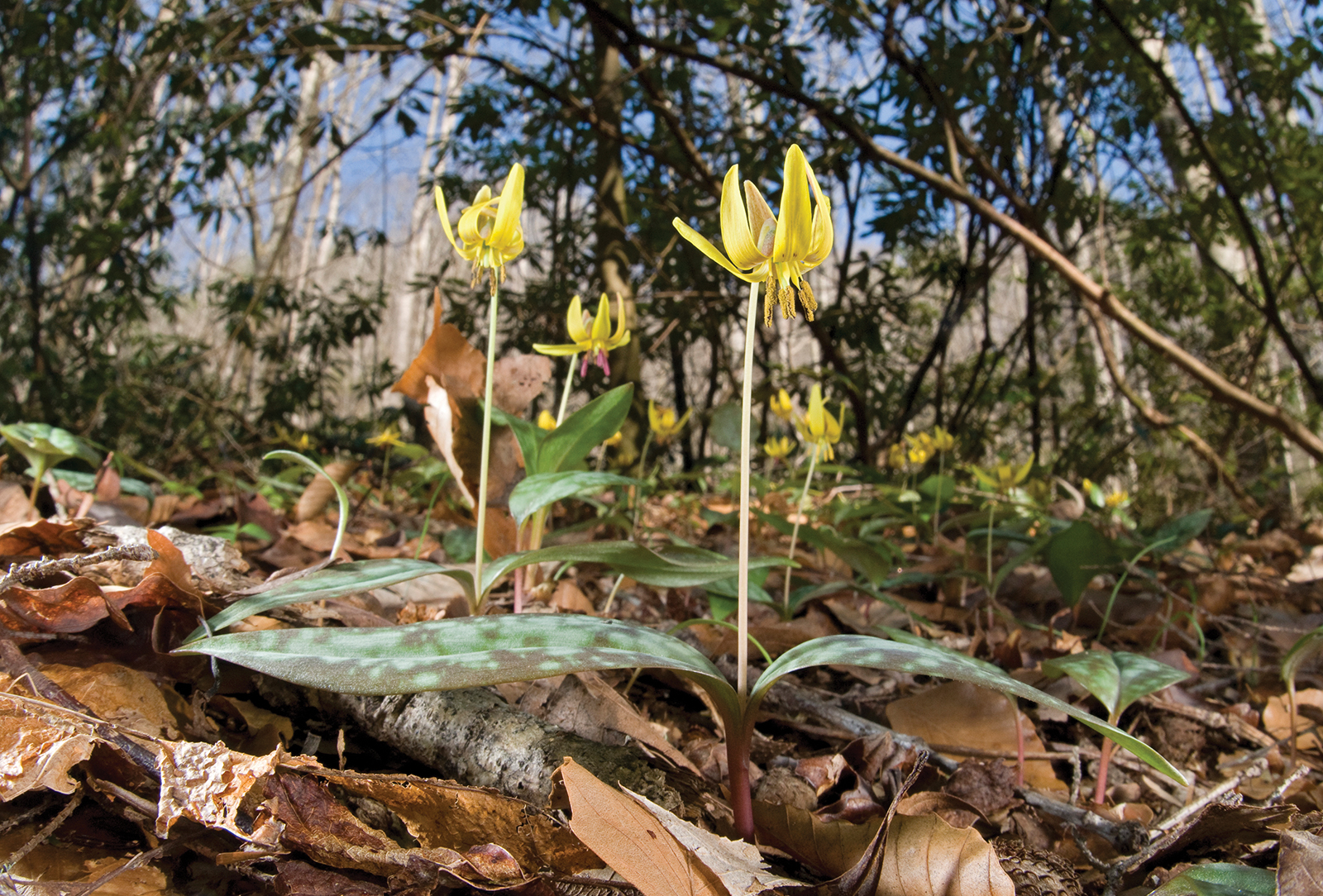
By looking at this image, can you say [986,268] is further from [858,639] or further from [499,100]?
[858,639]

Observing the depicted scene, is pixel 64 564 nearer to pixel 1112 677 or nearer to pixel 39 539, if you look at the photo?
pixel 39 539

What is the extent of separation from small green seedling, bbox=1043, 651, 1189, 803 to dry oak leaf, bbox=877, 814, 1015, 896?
357 millimetres

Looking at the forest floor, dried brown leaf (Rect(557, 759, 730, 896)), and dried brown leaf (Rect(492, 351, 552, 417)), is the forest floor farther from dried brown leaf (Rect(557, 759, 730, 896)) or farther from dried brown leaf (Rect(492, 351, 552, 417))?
dried brown leaf (Rect(492, 351, 552, 417))

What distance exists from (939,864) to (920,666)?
0.16 meters

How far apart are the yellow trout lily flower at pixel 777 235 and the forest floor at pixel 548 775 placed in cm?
47

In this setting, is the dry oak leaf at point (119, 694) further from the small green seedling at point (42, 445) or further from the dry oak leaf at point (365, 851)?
Answer: the small green seedling at point (42, 445)

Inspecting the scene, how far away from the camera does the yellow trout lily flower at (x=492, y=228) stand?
1.06 meters

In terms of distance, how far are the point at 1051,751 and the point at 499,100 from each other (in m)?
4.52

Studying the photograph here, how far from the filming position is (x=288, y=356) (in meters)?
6.07

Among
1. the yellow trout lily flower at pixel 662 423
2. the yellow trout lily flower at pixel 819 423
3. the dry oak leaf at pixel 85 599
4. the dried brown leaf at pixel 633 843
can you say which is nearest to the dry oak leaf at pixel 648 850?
the dried brown leaf at pixel 633 843

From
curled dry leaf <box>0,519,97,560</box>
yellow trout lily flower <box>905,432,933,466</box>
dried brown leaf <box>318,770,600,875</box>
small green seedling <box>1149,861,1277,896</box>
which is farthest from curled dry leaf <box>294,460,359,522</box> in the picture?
yellow trout lily flower <box>905,432,933,466</box>

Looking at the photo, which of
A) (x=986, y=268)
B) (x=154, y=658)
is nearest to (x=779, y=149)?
(x=986, y=268)

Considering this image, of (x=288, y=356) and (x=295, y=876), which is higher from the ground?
(x=288, y=356)

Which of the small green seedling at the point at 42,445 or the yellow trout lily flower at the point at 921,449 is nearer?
the small green seedling at the point at 42,445
